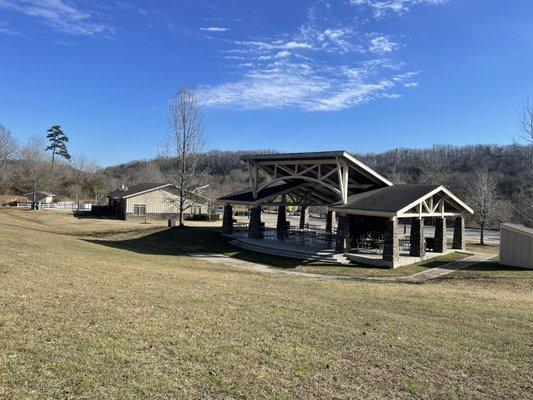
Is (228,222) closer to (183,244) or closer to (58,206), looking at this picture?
(183,244)

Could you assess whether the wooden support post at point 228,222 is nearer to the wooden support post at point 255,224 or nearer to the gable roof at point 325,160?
the wooden support post at point 255,224

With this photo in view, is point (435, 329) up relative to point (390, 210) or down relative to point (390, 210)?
down

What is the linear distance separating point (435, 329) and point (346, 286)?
6471 millimetres

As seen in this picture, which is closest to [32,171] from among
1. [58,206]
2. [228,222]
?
[58,206]

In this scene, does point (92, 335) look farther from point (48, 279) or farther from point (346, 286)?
point (346, 286)

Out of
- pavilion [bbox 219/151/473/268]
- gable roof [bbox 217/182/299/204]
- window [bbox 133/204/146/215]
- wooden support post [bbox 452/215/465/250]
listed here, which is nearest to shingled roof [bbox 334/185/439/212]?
pavilion [bbox 219/151/473/268]

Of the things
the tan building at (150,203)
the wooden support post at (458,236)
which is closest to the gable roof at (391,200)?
the wooden support post at (458,236)

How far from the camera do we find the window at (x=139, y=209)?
47594 mm

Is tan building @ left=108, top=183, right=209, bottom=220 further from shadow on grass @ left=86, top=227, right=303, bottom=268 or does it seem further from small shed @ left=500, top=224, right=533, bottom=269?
small shed @ left=500, top=224, right=533, bottom=269

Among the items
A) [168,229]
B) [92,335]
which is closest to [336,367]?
[92,335]

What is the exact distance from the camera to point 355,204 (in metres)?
22.8

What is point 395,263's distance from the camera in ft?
69.4

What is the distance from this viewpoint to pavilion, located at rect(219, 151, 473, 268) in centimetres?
2189

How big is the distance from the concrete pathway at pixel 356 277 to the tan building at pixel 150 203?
2377cm
